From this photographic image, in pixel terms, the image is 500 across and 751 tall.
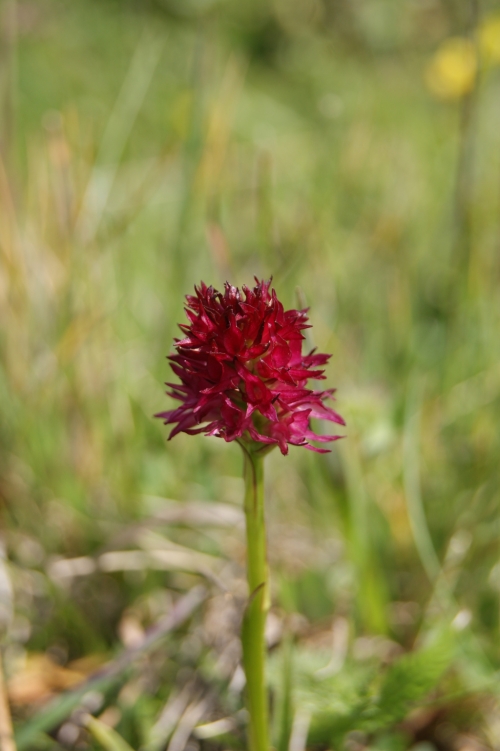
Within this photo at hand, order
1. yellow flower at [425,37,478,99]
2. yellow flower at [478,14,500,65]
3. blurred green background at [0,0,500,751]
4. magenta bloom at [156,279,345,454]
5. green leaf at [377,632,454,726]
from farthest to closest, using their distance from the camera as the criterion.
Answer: yellow flower at [425,37,478,99] → yellow flower at [478,14,500,65] → blurred green background at [0,0,500,751] → green leaf at [377,632,454,726] → magenta bloom at [156,279,345,454]

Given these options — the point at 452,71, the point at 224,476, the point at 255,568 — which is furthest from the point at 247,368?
the point at 452,71

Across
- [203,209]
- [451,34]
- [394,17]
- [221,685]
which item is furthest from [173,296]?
[394,17]

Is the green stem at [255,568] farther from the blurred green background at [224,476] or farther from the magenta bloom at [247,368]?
the blurred green background at [224,476]

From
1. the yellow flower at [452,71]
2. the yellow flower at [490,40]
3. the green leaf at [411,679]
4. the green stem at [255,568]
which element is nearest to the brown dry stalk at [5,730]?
the green stem at [255,568]

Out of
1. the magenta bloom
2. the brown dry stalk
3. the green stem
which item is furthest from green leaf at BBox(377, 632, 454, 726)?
the brown dry stalk

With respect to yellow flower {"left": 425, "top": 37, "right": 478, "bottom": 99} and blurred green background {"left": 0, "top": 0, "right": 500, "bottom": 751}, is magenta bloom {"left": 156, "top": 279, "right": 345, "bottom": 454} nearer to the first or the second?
blurred green background {"left": 0, "top": 0, "right": 500, "bottom": 751}

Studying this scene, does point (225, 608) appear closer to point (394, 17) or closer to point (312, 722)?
point (312, 722)
